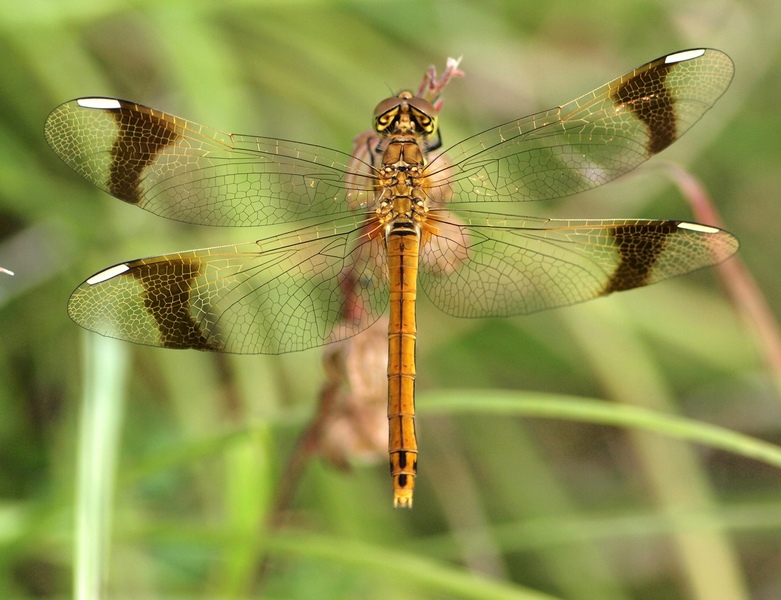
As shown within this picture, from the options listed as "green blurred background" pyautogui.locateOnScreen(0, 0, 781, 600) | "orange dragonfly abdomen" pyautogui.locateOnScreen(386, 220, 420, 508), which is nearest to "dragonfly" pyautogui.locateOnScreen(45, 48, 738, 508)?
"orange dragonfly abdomen" pyautogui.locateOnScreen(386, 220, 420, 508)

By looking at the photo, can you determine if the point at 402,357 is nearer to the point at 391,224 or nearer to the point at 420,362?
the point at 391,224

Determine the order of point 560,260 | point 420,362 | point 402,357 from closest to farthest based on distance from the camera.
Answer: point 402,357
point 560,260
point 420,362

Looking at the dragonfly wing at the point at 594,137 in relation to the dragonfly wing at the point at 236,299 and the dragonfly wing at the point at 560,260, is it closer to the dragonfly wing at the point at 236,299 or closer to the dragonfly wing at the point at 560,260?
the dragonfly wing at the point at 560,260

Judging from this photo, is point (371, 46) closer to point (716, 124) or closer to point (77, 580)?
point (716, 124)

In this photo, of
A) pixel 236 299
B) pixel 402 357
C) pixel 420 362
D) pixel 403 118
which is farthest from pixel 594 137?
pixel 420 362

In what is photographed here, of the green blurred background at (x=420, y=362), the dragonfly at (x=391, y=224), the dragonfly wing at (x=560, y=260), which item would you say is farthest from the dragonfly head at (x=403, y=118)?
the green blurred background at (x=420, y=362)

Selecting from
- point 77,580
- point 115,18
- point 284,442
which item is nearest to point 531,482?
point 284,442

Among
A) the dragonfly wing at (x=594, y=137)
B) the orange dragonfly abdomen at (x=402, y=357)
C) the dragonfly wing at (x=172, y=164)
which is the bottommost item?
the orange dragonfly abdomen at (x=402, y=357)
